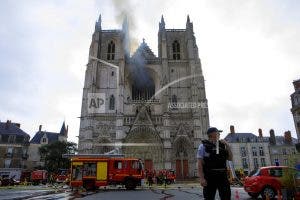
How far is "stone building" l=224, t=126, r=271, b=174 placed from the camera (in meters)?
49.7

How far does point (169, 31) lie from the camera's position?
45156mm

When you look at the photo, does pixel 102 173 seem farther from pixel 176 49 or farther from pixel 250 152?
pixel 250 152

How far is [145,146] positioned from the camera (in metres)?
35.1

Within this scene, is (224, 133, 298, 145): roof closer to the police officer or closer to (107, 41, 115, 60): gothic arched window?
(107, 41, 115, 60): gothic arched window

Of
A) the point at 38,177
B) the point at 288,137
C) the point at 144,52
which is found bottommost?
the point at 38,177

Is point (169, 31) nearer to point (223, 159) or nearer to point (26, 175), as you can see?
point (26, 175)

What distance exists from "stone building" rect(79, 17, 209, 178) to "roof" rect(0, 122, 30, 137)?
15990 millimetres

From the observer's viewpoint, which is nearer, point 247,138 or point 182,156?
point 182,156

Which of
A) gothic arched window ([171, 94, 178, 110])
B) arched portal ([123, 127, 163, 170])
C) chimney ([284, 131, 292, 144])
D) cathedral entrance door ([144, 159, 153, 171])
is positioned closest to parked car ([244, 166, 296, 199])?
arched portal ([123, 127, 163, 170])

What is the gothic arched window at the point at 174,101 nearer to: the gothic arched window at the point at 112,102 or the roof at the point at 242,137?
the gothic arched window at the point at 112,102

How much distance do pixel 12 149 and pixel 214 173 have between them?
47.1 metres

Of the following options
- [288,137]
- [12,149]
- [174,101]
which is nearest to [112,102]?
[174,101]

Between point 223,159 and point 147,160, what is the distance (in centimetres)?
3145

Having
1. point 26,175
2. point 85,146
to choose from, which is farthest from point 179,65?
point 26,175
